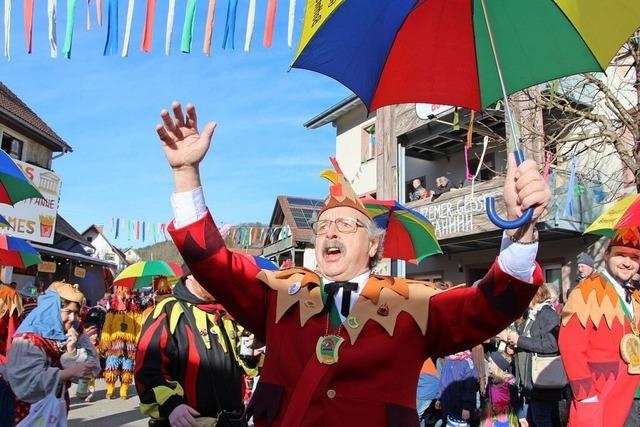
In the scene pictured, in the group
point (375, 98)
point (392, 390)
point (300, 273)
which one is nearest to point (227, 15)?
point (375, 98)

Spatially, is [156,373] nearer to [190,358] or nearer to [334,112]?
[190,358]

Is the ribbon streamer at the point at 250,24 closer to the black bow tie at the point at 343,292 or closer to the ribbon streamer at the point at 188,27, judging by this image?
the ribbon streamer at the point at 188,27

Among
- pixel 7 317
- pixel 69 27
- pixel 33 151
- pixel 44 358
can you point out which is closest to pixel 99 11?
pixel 69 27

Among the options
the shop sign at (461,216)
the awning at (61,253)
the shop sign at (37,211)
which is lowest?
the awning at (61,253)

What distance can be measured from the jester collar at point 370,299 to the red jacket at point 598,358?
2191mm

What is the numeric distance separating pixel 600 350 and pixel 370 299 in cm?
247

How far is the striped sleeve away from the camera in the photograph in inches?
124

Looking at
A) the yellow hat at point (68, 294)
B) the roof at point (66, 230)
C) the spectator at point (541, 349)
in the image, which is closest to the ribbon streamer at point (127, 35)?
the yellow hat at point (68, 294)

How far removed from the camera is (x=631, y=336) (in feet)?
13.1

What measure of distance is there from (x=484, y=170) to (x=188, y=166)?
1556 centimetres

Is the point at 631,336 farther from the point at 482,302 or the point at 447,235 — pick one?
the point at 447,235

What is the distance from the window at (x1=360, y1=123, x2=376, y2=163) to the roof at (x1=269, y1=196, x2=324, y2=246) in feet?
24.8

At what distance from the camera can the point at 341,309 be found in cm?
237

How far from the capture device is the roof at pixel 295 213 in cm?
2770
